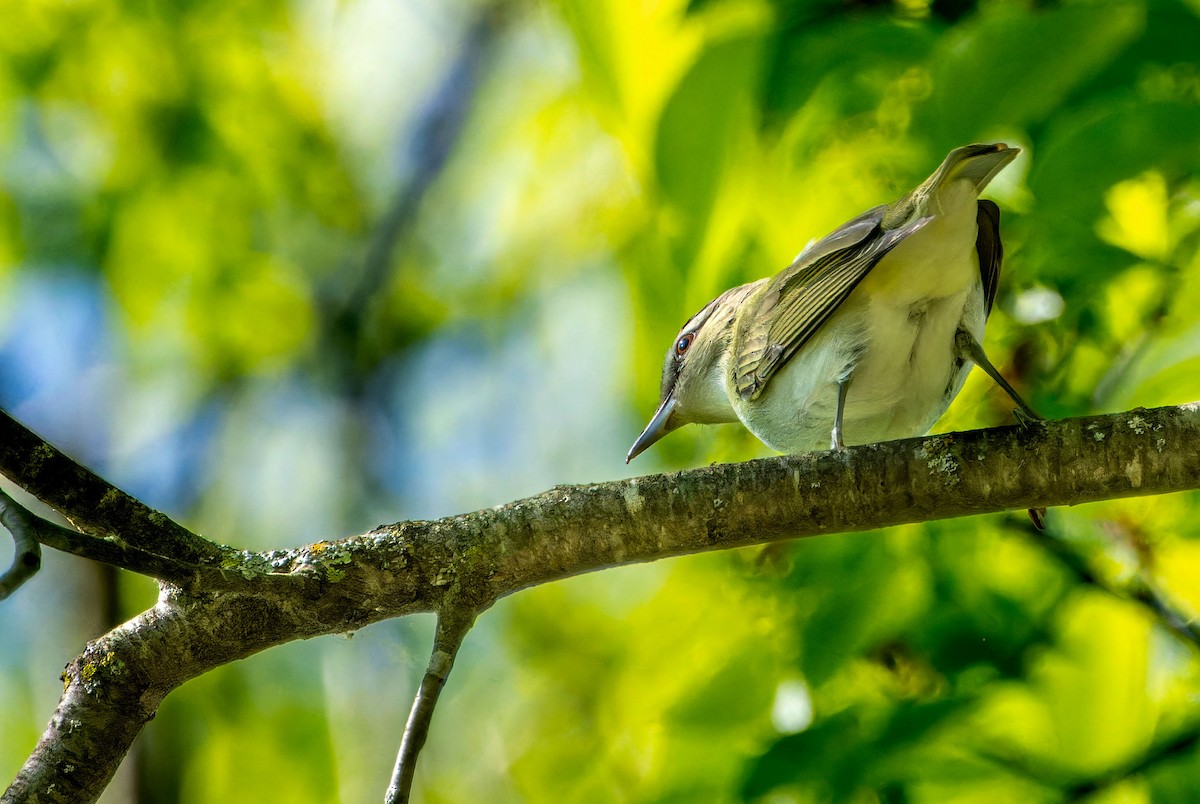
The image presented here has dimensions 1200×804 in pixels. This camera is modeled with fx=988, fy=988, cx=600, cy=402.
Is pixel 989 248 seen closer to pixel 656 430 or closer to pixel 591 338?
pixel 656 430

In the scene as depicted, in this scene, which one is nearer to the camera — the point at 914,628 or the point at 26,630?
the point at 914,628

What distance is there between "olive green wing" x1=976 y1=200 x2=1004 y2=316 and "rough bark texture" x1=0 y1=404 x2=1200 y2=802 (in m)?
0.80

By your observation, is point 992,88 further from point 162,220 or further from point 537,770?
point 162,220

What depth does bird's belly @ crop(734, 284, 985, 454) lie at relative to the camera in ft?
9.19

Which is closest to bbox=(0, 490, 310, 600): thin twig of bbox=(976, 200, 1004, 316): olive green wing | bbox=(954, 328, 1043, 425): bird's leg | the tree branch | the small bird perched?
the tree branch

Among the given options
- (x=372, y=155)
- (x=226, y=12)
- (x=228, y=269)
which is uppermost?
(x=372, y=155)

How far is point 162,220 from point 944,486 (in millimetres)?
5058

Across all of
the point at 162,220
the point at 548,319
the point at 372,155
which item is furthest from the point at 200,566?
the point at 372,155

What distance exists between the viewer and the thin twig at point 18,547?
1.31m

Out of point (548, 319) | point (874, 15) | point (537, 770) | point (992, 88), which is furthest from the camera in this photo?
point (548, 319)

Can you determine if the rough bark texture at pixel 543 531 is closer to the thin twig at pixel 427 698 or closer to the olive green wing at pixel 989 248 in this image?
the thin twig at pixel 427 698

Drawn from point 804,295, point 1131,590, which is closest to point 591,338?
point 804,295

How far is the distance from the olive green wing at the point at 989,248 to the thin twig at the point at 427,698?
1.68 m

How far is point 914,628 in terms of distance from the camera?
2.56 metres
